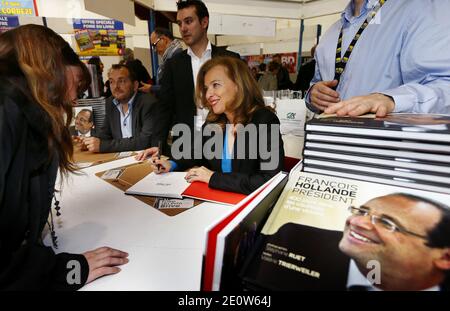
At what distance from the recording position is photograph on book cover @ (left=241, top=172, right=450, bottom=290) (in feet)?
1.13

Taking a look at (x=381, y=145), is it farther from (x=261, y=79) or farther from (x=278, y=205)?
(x=261, y=79)

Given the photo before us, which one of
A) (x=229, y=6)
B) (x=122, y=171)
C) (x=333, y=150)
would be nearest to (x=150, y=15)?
(x=229, y=6)

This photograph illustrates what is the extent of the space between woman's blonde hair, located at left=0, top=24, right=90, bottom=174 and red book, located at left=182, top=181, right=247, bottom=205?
485 millimetres

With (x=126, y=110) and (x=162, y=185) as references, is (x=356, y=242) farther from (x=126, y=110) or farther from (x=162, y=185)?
(x=126, y=110)

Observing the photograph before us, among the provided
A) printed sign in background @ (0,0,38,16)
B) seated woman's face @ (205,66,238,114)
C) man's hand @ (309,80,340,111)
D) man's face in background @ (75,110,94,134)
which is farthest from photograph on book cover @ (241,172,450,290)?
printed sign in background @ (0,0,38,16)

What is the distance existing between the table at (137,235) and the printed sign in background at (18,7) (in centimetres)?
→ 381

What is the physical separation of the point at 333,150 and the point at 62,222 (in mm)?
842

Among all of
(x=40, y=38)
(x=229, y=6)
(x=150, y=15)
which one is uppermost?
(x=229, y=6)

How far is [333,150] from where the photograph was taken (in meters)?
0.55

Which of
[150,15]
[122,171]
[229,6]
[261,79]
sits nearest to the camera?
[122,171]

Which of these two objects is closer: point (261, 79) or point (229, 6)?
point (229, 6)

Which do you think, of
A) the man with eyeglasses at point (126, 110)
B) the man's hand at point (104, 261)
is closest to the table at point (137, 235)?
the man's hand at point (104, 261)

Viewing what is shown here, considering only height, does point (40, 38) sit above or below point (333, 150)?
above
